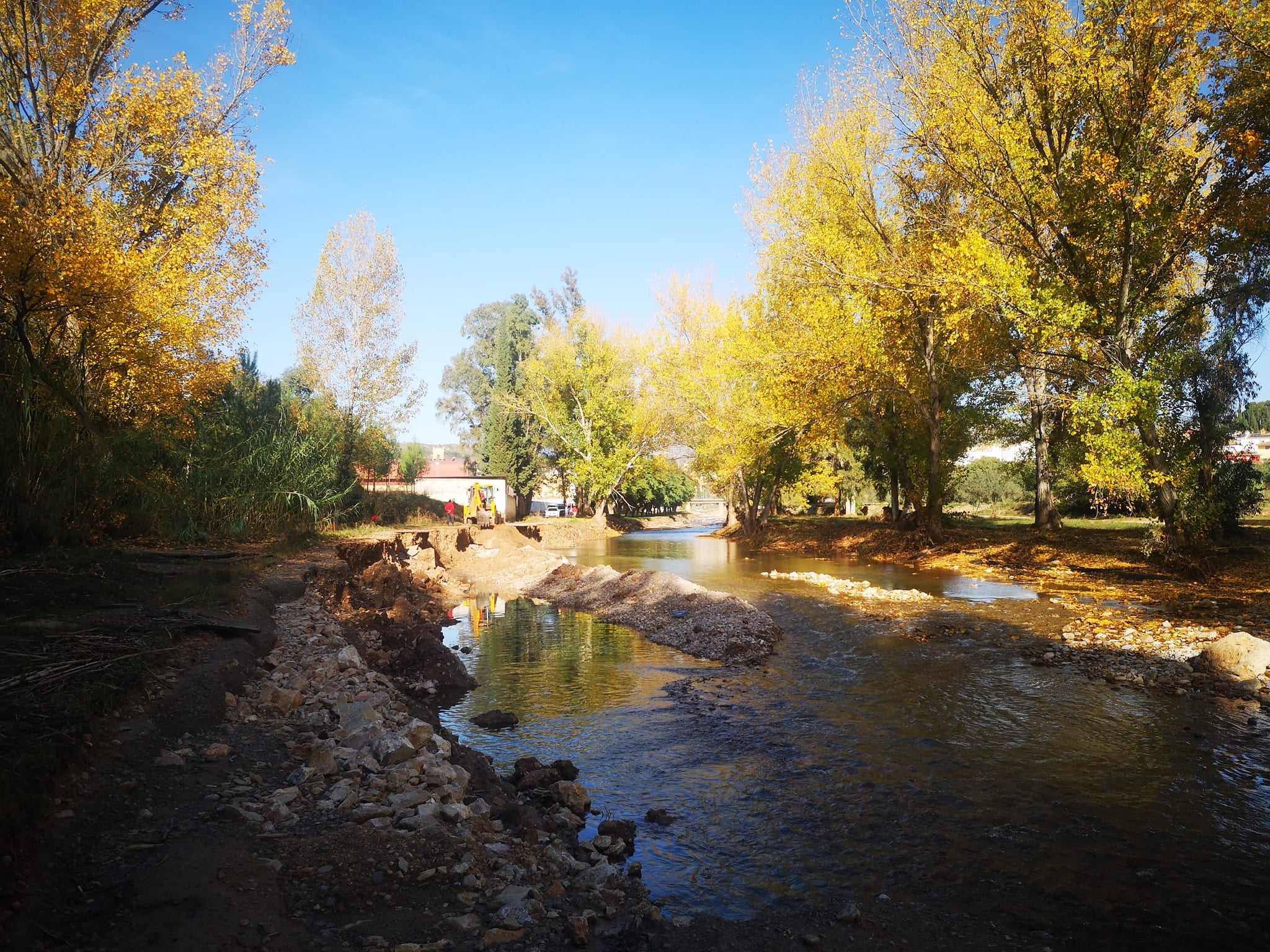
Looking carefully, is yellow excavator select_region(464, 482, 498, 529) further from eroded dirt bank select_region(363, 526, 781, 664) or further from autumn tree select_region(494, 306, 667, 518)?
autumn tree select_region(494, 306, 667, 518)

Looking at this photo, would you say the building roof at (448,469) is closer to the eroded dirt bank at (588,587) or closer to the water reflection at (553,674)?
the eroded dirt bank at (588,587)

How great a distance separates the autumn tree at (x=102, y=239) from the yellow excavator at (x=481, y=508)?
48.8 feet

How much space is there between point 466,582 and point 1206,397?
61.1ft

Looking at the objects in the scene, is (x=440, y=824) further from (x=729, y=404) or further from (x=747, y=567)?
(x=729, y=404)

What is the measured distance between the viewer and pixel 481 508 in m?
34.0

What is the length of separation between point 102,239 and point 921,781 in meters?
15.3

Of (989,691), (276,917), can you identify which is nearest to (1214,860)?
(989,691)

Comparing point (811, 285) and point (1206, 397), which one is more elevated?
point (811, 285)

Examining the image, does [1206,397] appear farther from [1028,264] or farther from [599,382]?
[599,382]

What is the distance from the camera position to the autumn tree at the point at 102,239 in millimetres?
8406

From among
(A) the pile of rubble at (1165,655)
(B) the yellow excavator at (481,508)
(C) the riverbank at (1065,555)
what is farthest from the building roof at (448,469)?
(A) the pile of rubble at (1165,655)

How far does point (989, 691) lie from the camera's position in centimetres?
815

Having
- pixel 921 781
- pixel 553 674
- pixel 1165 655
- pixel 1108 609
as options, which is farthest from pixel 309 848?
pixel 1108 609

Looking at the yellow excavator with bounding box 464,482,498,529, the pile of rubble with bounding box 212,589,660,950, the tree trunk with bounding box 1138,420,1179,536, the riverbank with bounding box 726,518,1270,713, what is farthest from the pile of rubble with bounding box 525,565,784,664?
the yellow excavator with bounding box 464,482,498,529
